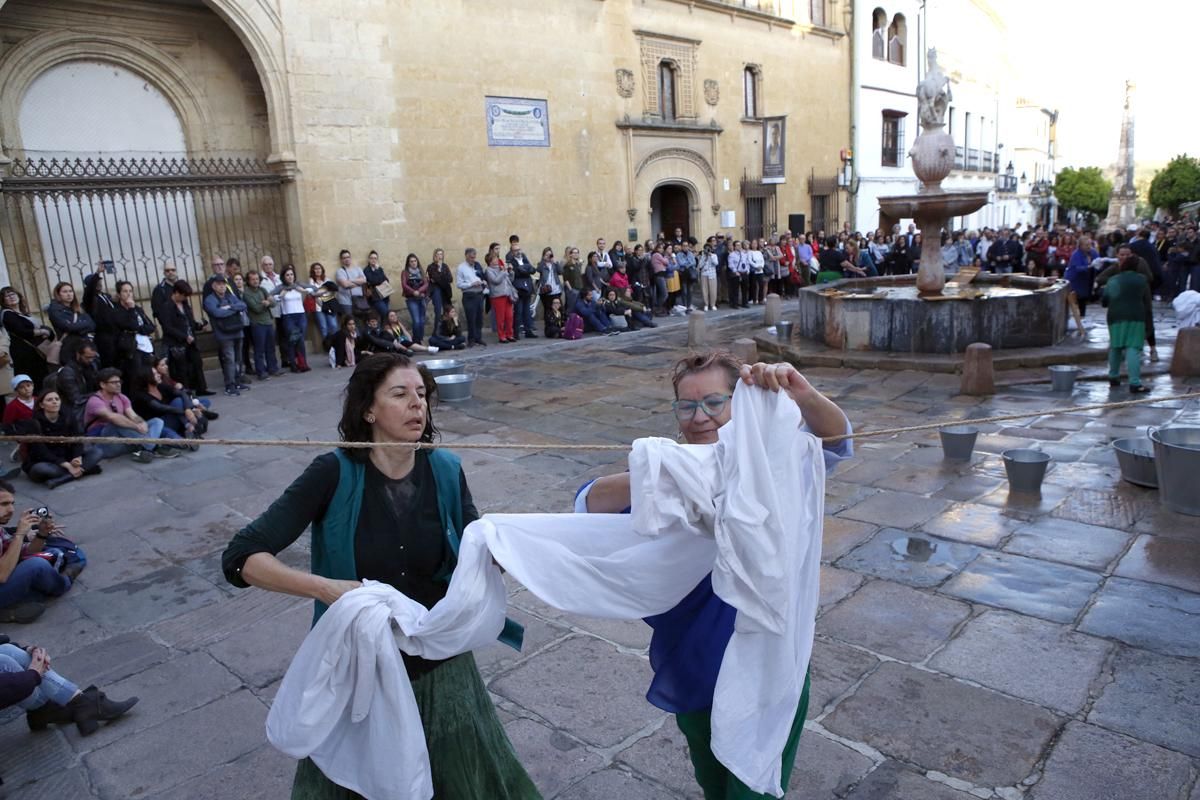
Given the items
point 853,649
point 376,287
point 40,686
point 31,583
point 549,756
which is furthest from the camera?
point 376,287

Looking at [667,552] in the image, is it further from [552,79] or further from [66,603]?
[552,79]

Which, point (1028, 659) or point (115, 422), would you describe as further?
point (115, 422)

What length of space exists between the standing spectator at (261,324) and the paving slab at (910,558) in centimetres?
962

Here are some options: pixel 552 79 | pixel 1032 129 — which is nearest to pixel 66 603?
pixel 552 79

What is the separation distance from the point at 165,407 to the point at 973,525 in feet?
25.2

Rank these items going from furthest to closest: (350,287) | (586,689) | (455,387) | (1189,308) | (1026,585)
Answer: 1. (350,287)
2. (1189,308)
3. (455,387)
4. (1026,585)
5. (586,689)

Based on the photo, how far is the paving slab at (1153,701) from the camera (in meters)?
3.09

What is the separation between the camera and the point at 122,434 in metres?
7.92

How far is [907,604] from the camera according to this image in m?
4.27

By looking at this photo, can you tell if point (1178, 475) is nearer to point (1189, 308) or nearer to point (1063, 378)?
point (1063, 378)

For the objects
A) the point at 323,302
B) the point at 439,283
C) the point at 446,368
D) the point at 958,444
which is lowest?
the point at 958,444

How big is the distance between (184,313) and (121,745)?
8.28 metres

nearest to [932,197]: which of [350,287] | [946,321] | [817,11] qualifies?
[946,321]

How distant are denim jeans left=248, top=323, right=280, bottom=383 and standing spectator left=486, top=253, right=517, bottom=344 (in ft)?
13.3
